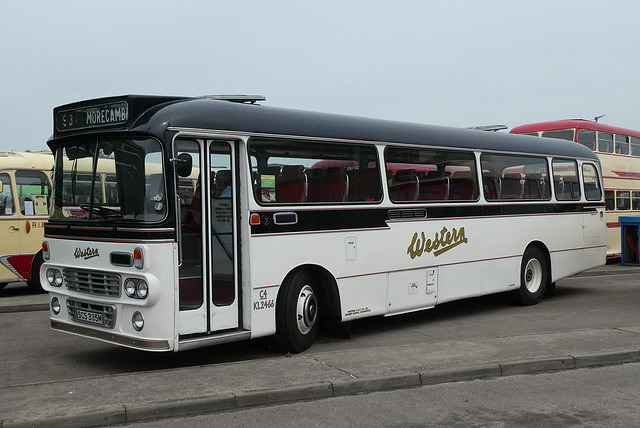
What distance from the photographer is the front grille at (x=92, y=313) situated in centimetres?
770

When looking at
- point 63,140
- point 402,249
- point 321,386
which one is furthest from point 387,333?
point 63,140

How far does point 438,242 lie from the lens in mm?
10984

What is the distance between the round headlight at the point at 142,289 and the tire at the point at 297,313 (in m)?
1.78

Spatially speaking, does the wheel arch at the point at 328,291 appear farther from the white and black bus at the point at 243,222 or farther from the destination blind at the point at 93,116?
the destination blind at the point at 93,116

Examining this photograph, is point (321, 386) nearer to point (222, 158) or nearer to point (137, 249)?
point (137, 249)

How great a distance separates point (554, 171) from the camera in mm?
13828

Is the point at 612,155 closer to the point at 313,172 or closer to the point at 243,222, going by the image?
the point at 313,172

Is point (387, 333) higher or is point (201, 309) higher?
point (201, 309)

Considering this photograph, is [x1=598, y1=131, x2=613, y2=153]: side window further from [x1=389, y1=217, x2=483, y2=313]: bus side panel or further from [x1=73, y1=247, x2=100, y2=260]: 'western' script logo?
[x1=73, y1=247, x2=100, y2=260]: 'western' script logo

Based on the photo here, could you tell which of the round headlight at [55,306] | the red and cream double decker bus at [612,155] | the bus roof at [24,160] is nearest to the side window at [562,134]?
the red and cream double decker bus at [612,155]

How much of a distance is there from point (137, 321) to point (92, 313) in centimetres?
71

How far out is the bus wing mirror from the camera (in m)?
7.57

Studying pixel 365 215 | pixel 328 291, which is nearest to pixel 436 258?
pixel 365 215

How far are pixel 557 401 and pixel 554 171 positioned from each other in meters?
7.82
